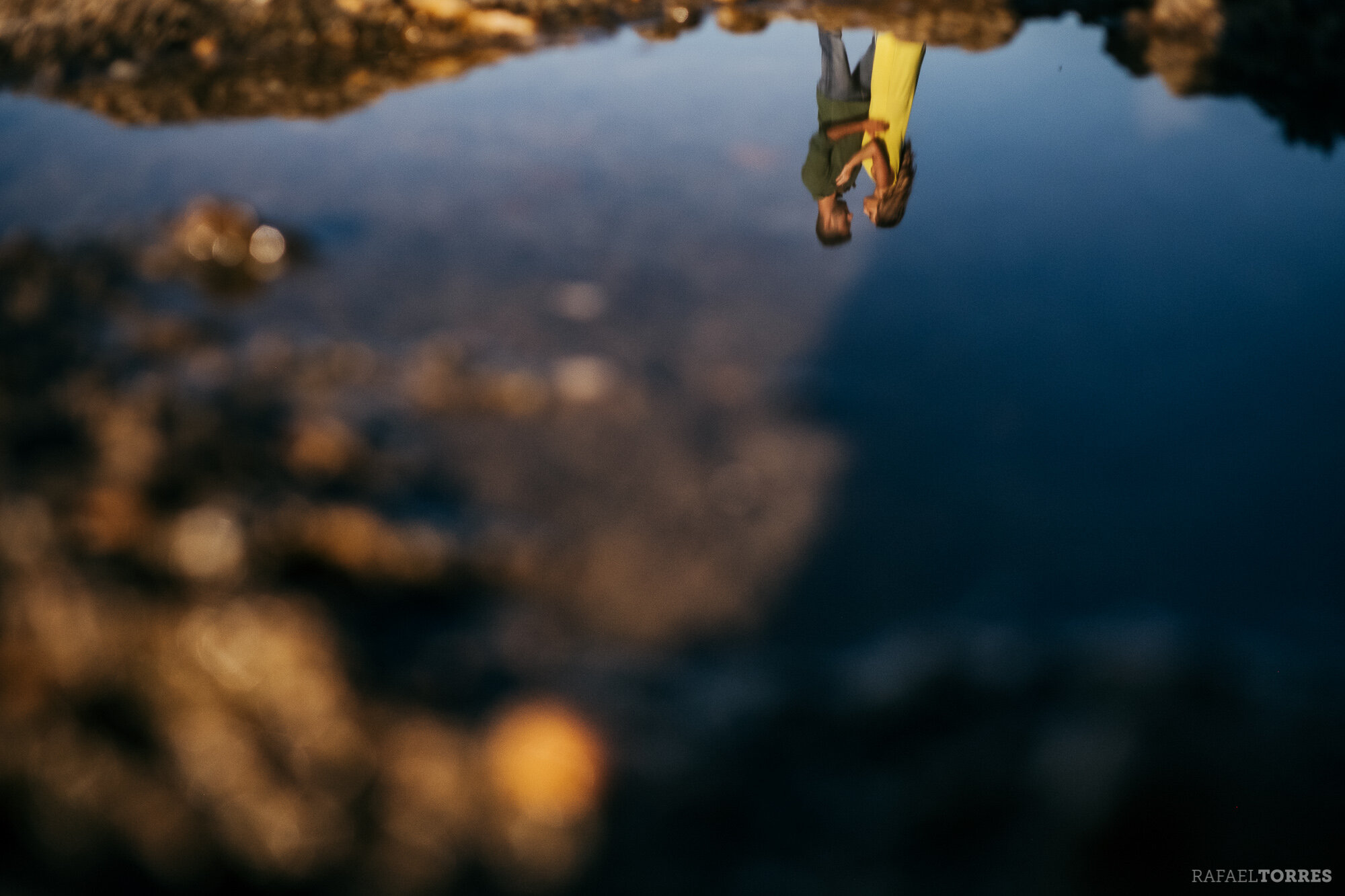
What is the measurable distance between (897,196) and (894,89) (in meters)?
0.65

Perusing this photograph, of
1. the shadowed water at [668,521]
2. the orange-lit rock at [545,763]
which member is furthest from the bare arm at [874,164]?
the orange-lit rock at [545,763]

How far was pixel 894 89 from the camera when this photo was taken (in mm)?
2607

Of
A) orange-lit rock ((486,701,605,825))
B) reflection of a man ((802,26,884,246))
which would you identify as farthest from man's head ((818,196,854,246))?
orange-lit rock ((486,701,605,825))

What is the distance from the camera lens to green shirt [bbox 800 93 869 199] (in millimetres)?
2271

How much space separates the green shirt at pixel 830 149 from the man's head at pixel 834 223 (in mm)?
97

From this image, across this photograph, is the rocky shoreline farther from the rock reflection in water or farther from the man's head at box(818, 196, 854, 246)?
the rock reflection in water

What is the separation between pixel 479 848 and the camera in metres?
1.00

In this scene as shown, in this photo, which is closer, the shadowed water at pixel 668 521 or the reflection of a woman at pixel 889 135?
the shadowed water at pixel 668 521

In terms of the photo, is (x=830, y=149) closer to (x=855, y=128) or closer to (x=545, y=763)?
(x=855, y=128)

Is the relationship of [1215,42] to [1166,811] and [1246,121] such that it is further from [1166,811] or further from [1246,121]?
[1166,811]

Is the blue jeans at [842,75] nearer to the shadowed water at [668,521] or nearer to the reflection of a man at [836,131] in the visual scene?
the reflection of a man at [836,131]

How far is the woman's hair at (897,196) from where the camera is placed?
212 cm

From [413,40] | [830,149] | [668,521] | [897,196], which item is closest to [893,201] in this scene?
[897,196]

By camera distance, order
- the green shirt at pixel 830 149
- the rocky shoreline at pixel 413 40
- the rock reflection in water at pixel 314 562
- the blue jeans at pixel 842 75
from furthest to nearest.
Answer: the rocky shoreline at pixel 413 40, the blue jeans at pixel 842 75, the green shirt at pixel 830 149, the rock reflection in water at pixel 314 562
